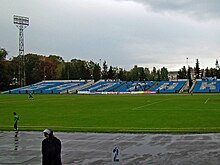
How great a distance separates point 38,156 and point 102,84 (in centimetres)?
10651

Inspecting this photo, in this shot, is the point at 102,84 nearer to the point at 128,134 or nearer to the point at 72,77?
the point at 72,77

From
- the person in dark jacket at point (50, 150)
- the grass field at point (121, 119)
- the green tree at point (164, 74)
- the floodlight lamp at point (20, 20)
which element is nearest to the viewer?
the person in dark jacket at point (50, 150)

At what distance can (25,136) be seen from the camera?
18.1 metres

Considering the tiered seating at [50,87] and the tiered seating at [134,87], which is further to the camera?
the tiered seating at [50,87]

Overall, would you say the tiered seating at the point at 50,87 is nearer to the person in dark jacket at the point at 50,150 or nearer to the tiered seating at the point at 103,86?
the tiered seating at the point at 103,86

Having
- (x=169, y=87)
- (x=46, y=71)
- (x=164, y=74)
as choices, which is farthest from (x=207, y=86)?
(x=164, y=74)


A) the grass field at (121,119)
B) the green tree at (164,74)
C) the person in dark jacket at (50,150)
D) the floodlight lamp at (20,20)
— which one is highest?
the floodlight lamp at (20,20)

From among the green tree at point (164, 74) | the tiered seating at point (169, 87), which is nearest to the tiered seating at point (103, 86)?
the tiered seating at point (169, 87)

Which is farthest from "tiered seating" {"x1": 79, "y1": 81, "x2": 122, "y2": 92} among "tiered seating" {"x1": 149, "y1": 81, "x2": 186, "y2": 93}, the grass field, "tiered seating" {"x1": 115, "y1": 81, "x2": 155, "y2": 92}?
the grass field

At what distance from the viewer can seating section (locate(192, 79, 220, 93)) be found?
96.0 metres

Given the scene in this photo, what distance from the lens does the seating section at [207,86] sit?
95975mm

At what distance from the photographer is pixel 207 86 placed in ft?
335

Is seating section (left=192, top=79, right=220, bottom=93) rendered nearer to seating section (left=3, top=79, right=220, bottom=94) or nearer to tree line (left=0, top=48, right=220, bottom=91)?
seating section (left=3, top=79, right=220, bottom=94)

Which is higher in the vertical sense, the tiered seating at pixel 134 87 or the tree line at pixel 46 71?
the tree line at pixel 46 71
